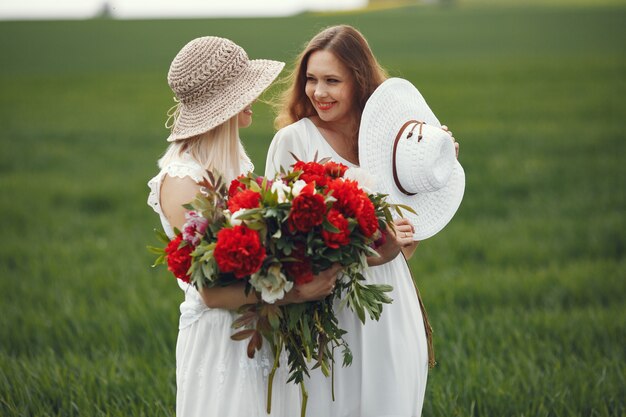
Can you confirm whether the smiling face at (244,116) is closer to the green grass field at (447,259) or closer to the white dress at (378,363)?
the white dress at (378,363)

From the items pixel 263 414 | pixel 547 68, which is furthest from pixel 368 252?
pixel 547 68

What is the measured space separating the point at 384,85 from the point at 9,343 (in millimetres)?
3303

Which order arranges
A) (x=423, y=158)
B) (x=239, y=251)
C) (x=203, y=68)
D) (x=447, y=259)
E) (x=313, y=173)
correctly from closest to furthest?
(x=239, y=251), (x=313, y=173), (x=203, y=68), (x=423, y=158), (x=447, y=259)

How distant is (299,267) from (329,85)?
957mm

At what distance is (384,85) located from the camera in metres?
3.05

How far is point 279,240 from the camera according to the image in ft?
8.17

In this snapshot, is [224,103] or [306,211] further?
[224,103]

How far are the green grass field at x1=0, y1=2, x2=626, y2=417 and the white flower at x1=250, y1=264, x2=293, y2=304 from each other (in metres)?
1.63

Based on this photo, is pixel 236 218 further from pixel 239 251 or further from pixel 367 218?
pixel 367 218

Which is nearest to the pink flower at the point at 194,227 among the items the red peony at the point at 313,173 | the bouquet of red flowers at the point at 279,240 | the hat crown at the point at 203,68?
the bouquet of red flowers at the point at 279,240

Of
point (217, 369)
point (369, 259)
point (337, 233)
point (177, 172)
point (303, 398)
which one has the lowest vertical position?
point (303, 398)

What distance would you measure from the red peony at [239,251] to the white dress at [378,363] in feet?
2.26

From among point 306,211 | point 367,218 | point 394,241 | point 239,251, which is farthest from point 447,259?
point 239,251

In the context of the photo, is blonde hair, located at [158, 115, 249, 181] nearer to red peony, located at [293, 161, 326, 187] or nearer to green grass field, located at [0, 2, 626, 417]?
red peony, located at [293, 161, 326, 187]
